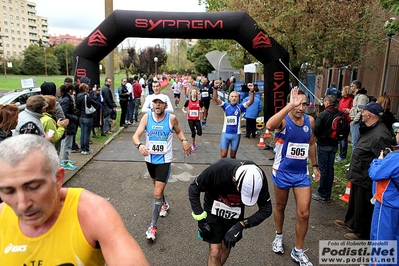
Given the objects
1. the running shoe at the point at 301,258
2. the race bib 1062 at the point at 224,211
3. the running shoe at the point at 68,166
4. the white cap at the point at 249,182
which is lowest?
the running shoe at the point at 301,258

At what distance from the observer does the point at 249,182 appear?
7.84 ft

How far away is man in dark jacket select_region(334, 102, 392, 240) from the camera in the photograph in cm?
389

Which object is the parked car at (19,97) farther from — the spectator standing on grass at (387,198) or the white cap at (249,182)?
the spectator standing on grass at (387,198)

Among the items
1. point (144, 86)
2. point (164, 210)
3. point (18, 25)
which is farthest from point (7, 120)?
point (18, 25)

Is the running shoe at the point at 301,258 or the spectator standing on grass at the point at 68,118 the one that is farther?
the spectator standing on grass at the point at 68,118

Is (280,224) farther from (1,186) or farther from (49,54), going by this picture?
(49,54)

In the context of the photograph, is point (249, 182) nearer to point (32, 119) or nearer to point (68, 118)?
point (32, 119)

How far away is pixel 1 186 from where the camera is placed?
1201 millimetres

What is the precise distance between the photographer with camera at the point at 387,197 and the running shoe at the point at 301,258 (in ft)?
2.72

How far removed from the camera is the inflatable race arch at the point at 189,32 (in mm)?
8906

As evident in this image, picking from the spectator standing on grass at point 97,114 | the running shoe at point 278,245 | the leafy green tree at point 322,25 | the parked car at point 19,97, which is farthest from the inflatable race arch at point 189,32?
the running shoe at point 278,245

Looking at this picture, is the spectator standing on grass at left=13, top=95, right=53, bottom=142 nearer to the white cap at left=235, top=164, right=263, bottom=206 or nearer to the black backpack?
the white cap at left=235, top=164, right=263, bottom=206

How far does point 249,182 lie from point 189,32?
7.62 meters

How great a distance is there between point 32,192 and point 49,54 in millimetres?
81491
